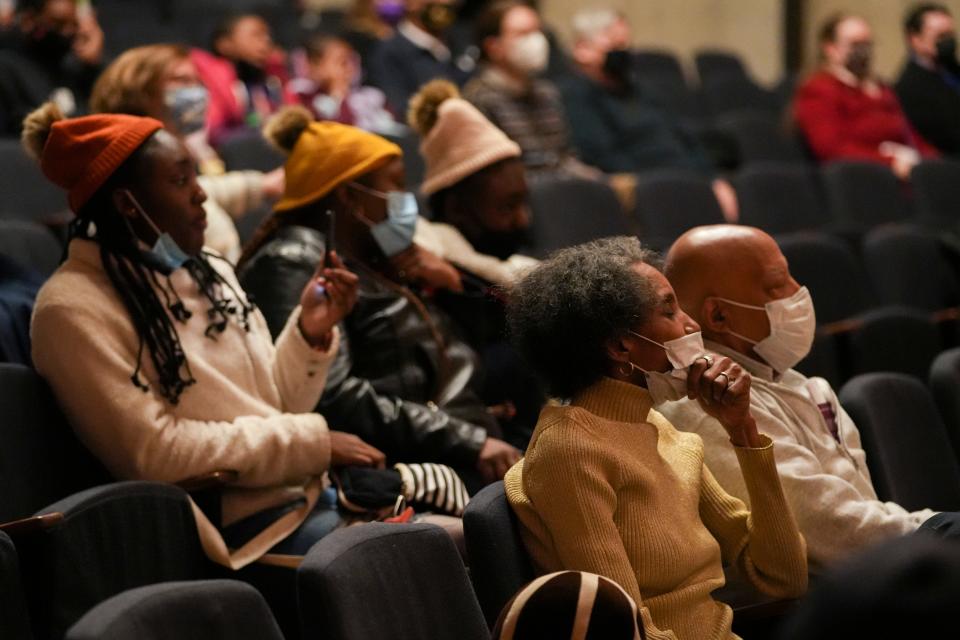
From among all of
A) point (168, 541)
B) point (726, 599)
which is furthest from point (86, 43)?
point (726, 599)

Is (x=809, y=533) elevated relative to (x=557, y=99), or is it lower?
elevated

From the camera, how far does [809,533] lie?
2357mm

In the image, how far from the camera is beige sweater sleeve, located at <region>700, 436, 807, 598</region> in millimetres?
2188

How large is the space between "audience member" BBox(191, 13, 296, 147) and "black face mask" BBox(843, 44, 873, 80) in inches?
108

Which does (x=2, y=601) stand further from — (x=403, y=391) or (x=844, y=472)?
(x=844, y=472)

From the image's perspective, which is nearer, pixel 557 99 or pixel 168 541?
pixel 168 541

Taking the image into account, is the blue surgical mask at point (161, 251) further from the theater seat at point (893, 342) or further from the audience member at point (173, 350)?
the theater seat at point (893, 342)

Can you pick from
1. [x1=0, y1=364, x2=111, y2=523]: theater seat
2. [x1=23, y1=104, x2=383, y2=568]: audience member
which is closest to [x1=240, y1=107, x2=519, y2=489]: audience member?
[x1=23, y1=104, x2=383, y2=568]: audience member

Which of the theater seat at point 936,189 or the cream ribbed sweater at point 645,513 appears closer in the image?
the cream ribbed sweater at point 645,513

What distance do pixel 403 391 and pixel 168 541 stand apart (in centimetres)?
83

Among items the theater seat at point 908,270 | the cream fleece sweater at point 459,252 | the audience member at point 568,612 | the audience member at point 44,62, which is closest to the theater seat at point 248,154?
the audience member at point 44,62

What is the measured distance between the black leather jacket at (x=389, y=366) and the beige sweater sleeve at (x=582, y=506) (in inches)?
32.3

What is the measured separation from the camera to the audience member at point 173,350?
2.45 meters

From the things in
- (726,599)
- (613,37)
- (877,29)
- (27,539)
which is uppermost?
(27,539)
